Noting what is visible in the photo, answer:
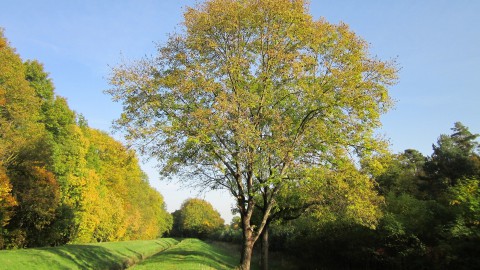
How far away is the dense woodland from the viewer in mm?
35500

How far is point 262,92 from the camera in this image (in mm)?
19141

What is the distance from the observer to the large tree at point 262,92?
60.0ft

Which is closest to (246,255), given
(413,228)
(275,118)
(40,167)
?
(275,118)

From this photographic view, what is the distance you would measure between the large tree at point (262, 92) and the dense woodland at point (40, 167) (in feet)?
35.0

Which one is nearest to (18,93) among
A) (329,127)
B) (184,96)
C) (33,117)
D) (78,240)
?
(33,117)

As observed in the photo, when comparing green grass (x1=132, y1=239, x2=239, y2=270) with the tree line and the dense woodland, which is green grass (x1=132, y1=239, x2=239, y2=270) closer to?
the tree line

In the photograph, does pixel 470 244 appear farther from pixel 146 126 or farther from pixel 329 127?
pixel 146 126

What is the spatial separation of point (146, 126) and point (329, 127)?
32.0ft

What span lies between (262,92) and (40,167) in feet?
102

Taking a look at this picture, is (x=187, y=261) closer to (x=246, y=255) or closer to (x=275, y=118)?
(x=246, y=255)

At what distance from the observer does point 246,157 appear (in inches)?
707

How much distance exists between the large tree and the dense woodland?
1067 cm

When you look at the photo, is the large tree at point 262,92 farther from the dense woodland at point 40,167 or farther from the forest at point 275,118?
the dense woodland at point 40,167

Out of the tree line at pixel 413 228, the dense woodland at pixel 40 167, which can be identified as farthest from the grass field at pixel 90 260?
the tree line at pixel 413 228
